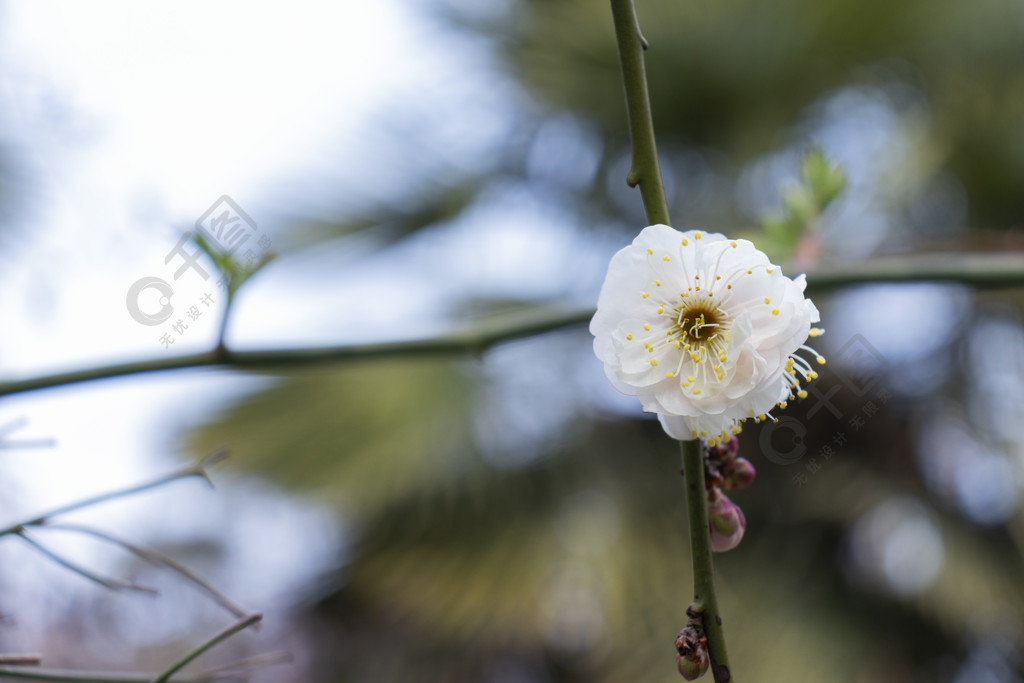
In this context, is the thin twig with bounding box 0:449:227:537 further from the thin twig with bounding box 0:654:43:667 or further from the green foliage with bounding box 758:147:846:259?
the green foliage with bounding box 758:147:846:259

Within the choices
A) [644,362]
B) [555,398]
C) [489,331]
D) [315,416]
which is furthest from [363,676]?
[644,362]

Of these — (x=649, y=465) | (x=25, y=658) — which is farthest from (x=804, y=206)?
(x=649, y=465)

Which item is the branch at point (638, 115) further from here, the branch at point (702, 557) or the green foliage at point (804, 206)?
the green foliage at point (804, 206)

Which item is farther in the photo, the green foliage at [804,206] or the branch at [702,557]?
the green foliage at [804,206]

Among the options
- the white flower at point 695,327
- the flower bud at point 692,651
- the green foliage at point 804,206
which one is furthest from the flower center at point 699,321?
the green foliage at point 804,206

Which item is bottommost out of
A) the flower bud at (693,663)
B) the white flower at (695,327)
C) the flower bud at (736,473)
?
the flower bud at (693,663)

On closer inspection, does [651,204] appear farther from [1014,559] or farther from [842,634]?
[1014,559]
